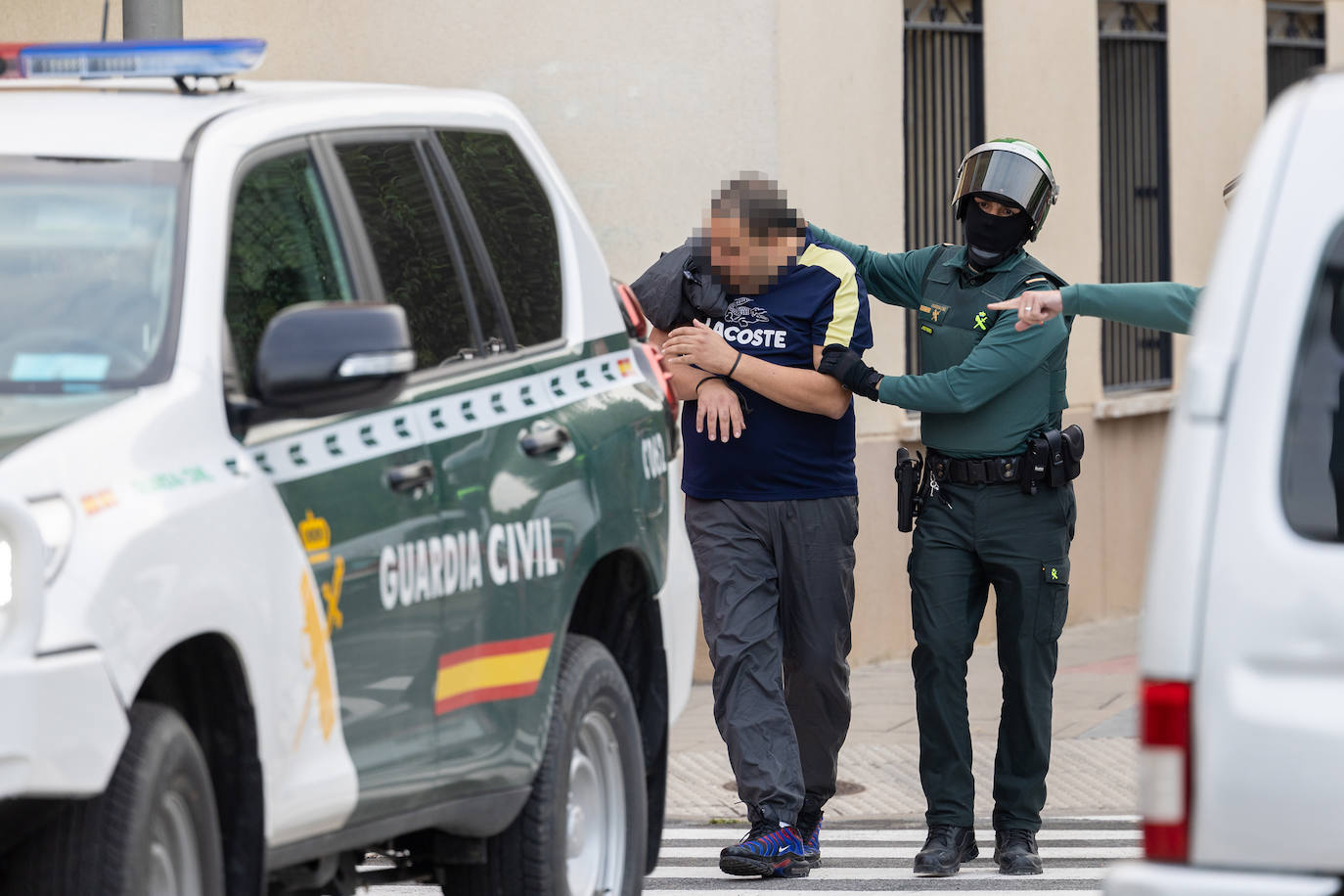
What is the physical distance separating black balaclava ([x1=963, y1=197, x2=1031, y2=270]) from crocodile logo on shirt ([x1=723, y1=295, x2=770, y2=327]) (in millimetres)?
656

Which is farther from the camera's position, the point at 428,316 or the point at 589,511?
the point at 589,511

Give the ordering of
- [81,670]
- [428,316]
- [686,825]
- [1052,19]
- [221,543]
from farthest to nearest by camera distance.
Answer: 1. [1052,19]
2. [686,825]
3. [428,316]
4. [221,543]
5. [81,670]

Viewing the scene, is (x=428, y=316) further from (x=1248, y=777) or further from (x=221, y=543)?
(x=1248, y=777)

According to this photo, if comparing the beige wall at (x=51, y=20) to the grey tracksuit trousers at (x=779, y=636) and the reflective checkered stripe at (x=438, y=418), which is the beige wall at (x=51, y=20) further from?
the reflective checkered stripe at (x=438, y=418)

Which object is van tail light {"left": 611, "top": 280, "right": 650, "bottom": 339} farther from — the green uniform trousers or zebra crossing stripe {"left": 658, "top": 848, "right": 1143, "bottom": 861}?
zebra crossing stripe {"left": 658, "top": 848, "right": 1143, "bottom": 861}

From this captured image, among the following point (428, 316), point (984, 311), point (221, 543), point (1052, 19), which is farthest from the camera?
point (1052, 19)

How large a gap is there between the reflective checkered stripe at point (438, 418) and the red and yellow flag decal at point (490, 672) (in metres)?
0.43

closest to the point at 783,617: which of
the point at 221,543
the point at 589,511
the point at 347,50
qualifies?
the point at 589,511

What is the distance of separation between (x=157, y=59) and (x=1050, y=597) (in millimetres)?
3644

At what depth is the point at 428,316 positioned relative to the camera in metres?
5.01

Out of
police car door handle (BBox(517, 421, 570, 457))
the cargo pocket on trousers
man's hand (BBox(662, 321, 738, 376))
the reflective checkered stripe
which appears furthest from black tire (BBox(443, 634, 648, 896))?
the cargo pocket on trousers

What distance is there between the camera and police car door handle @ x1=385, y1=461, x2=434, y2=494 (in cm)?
458

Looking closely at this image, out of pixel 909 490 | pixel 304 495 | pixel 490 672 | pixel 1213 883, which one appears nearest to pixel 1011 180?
pixel 909 490

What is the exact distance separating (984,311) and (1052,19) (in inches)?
252
